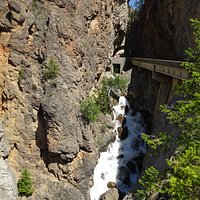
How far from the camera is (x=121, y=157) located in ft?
91.9

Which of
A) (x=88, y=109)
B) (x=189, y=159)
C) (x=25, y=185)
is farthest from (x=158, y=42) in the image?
(x=189, y=159)

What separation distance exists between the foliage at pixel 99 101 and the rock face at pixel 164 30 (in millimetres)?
8089

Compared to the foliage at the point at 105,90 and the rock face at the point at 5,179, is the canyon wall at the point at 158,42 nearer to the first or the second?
the foliage at the point at 105,90

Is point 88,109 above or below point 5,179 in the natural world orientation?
above

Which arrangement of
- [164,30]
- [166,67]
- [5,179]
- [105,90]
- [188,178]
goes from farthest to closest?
[164,30]
[105,90]
[166,67]
[5,179]
[188,178]

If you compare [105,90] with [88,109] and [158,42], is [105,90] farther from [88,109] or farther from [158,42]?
[158,42]

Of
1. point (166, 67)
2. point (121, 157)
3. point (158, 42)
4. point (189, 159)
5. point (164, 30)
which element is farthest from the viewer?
point (158, 42)

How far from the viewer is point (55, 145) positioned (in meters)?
20.8

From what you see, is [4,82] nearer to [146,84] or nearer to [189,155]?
[189,155]

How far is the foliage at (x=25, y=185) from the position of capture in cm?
1914

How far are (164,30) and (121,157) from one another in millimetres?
18658

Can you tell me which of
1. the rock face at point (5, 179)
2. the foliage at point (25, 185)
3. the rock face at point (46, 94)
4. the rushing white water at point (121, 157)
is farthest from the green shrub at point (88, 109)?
the rock face at point (5, 179)

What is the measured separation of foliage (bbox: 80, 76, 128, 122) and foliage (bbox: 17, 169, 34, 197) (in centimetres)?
697

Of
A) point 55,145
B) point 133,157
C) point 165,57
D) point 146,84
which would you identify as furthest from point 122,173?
point 165,57
